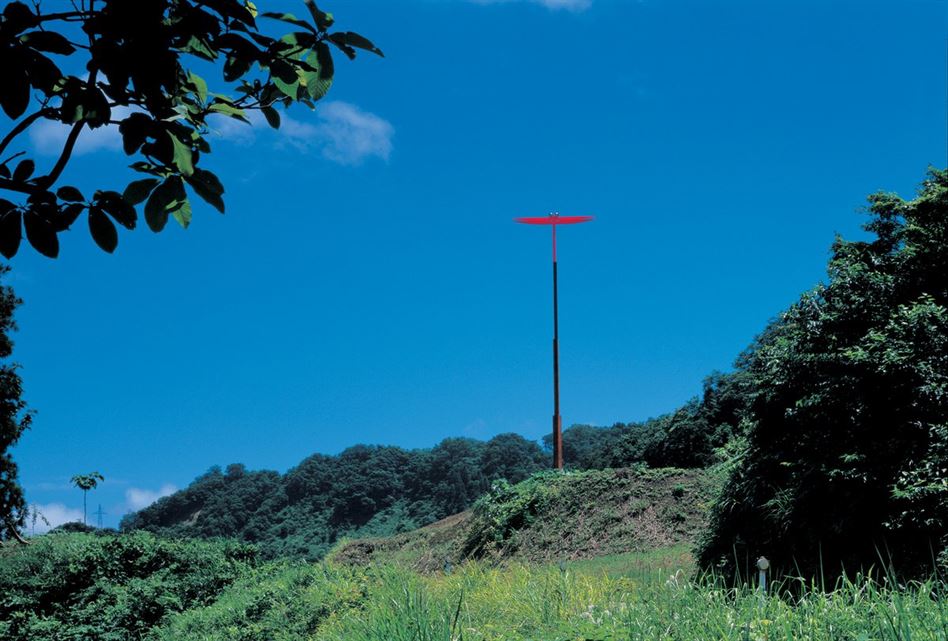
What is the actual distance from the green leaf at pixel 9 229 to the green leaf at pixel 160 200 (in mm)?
365

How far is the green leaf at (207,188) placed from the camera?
2.55 meters

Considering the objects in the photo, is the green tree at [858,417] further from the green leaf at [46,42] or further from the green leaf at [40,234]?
the green leaf at [46,42]

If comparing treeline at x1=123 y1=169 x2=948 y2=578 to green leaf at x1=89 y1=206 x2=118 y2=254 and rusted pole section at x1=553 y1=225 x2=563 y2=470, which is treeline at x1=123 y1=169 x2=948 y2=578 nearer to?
green leaf at x1=89 y1=206 x2=118 y2=254

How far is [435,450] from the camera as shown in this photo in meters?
46.2

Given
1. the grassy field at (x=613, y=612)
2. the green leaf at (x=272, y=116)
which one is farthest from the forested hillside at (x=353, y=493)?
the green leaf at (x=272, y=116)

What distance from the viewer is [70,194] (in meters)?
2.48

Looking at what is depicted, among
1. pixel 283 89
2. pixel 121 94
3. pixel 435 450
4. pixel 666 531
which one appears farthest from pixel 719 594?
pixel 435 450

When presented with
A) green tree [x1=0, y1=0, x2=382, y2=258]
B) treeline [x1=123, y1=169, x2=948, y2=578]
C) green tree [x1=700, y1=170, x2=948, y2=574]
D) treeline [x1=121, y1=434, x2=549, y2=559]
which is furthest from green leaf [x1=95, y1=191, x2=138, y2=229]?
treeline [x1=121, y1=434, x2=549, y2=559]

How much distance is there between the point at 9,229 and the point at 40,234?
0.08 metres

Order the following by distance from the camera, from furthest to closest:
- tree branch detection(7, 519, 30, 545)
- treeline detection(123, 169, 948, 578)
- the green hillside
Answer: tree branch detection(7, 519, 30, 545) → the green hillside → treeline detection(123, 169, 948, 578)

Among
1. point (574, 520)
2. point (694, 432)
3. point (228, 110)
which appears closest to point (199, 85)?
point (228, 110)

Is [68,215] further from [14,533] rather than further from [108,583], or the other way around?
[14,533]

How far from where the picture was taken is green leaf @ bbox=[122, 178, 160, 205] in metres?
2.52

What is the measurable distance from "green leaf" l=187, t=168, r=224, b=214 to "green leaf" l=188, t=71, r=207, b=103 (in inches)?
19.6
